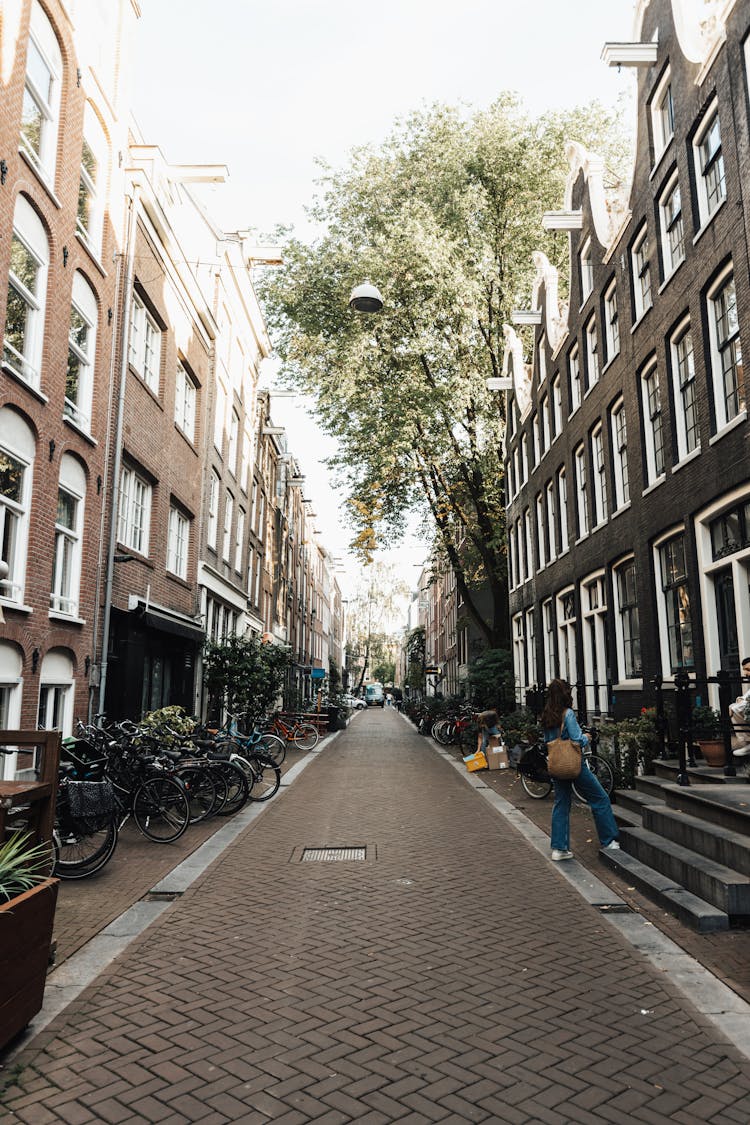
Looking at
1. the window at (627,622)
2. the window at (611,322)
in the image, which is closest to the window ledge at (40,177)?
the window at (611,322)

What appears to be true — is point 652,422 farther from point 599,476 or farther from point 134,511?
point 134,511

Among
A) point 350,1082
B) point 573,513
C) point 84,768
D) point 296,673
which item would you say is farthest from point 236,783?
point 296,673

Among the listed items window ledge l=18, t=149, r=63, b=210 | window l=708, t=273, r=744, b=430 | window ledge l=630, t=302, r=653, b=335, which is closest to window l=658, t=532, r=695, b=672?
window l=708, t=273, r=744, b=430

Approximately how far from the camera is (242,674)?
21.1m

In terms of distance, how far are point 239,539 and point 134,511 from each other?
1208cm

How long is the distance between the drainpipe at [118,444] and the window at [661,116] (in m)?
9.18

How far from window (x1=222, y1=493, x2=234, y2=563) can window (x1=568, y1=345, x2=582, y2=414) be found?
10.7 m

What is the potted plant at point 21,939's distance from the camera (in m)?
3.82

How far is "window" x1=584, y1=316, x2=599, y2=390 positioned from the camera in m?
18.5

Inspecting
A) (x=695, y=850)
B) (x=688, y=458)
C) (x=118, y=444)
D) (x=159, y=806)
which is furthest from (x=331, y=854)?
→ (x=118, y=444)

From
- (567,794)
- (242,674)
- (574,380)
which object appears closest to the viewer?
(567,794)

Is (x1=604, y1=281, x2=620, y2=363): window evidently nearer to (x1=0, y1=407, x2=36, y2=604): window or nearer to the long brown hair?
the long brown hair

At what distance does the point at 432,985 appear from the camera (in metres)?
4.88

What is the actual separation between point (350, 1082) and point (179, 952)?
226cm
